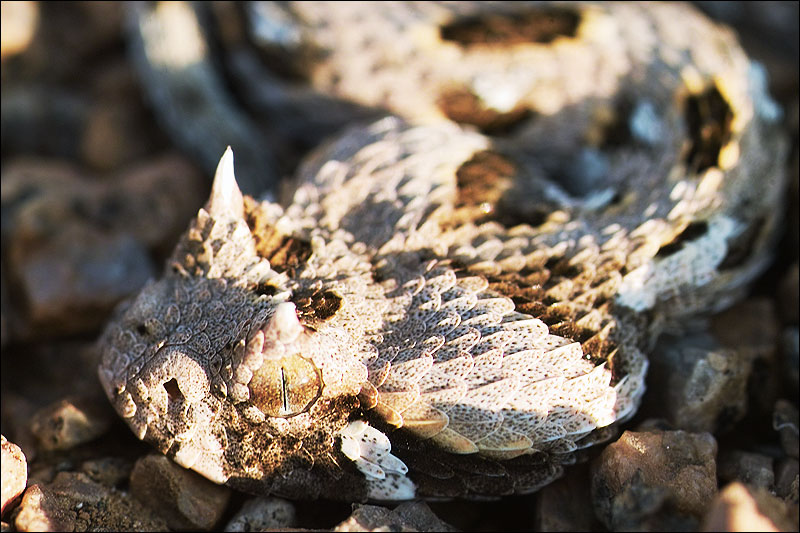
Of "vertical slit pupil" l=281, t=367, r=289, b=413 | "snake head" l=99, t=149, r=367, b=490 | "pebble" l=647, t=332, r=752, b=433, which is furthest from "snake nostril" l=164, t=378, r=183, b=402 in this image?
"pebble" l=647, t=332, r=752, b=433

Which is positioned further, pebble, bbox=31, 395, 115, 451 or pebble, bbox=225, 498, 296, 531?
pebble, bbox=31, 395, 115, 451

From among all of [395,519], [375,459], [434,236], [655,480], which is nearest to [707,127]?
[434,236]

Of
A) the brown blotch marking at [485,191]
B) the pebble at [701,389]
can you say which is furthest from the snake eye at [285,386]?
the pebble at [701,389]

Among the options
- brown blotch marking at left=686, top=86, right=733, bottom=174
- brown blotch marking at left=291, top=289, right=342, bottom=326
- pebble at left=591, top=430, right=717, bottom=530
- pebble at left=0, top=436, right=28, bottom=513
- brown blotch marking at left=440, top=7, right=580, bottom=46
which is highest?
brown blotch marking at left=440, top=7, right=580, bottom=46

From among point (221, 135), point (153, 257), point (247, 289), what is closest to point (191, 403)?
point (247, 289)

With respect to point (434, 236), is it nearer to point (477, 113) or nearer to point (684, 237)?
point (684, 237)

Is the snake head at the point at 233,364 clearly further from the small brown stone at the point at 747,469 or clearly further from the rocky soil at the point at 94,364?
the small brown stone at the point at 747,469

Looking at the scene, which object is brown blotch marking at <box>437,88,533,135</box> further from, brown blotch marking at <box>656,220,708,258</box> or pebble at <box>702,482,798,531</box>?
pebble at <box>702,482,798,531</box>
